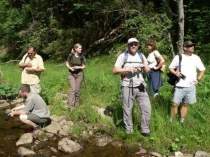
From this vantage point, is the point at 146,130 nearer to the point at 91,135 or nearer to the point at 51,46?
the point at 91,135

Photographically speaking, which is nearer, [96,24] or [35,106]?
[35,106]

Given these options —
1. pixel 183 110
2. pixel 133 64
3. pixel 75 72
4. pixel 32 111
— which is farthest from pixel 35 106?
pixel 183 110

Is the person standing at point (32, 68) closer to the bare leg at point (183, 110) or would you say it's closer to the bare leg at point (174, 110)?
the bare leg at point (174, 110)

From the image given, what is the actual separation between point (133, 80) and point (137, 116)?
127 centimetres

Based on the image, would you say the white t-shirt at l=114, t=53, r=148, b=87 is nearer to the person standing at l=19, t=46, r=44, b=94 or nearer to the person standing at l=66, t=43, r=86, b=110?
the person standing at l=66, t=43, r=86, b=110

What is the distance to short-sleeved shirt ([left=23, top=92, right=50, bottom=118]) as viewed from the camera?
22.4 ft

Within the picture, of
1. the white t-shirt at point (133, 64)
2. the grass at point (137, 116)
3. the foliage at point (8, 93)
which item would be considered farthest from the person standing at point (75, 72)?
the foliage at point (8, 93)

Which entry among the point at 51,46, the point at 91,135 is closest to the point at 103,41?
the point at 51,46

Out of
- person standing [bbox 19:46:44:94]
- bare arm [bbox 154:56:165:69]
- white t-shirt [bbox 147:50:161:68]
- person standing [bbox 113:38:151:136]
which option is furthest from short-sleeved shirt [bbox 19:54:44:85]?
bare arm [bbox 154:56:165:69]

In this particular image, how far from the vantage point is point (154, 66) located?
7543mm

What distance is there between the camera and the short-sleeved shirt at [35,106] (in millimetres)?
6812

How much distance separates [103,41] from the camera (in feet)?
→ 51.8

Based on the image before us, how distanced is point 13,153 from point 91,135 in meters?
1.80

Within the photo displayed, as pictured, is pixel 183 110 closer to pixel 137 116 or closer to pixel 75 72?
pixel 137 116
